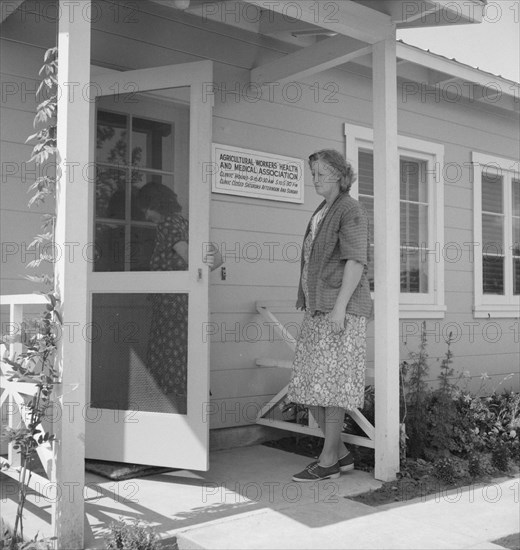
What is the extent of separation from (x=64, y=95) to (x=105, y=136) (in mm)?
1198

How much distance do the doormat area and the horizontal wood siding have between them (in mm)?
732

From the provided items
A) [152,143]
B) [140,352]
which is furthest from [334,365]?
[152,143]

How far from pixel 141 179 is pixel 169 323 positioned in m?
0.82

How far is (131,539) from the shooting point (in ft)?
8.64

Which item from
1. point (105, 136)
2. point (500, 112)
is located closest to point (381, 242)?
point (105, 136)

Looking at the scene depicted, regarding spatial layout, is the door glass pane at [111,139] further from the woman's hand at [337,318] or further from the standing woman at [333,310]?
the woman's hand at [337,318]

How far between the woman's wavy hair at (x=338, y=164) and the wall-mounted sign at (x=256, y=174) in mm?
956

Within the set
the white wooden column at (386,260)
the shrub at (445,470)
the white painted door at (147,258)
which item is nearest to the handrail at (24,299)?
the white painted door at (147,258)

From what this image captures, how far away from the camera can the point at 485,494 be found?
11.8ft

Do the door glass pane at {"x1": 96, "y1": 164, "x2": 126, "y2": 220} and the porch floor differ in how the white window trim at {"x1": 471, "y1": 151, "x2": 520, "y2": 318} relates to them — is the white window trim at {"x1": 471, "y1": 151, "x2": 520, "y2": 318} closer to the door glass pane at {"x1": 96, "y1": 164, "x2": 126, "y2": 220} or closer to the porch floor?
the porch floor

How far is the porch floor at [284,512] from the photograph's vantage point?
283cm

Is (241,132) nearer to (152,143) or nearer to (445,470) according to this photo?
(152,143)

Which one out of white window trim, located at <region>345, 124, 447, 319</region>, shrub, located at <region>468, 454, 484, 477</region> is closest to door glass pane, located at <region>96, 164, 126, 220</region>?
shrub, located at <region>468, 454, 484, 477</region>

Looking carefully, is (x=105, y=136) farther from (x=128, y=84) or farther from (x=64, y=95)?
(x=64, y=95)
